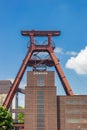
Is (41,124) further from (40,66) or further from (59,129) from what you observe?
(40,66)

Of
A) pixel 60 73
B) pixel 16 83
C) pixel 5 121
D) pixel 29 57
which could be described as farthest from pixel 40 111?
pixel 5 121

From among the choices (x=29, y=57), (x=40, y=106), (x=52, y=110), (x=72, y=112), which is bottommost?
(x=72, y=112)

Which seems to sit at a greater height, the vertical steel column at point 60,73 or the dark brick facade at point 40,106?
the vertical steel column at point 60,73

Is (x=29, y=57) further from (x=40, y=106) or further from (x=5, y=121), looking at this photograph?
(x=5, y=121)

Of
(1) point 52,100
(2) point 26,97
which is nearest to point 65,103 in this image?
(1) point 52,100

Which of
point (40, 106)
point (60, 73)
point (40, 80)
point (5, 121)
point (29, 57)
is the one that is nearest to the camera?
point (5, 121)

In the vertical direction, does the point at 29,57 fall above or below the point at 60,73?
above

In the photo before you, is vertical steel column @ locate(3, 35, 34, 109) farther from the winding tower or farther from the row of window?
the row of window

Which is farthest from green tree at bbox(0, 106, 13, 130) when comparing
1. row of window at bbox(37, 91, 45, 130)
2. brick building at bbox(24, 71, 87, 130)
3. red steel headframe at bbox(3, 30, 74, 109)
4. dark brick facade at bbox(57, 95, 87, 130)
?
red steel headframe at bbox(3, 30, 74, 109)

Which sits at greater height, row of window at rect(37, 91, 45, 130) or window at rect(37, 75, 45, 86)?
window at rect(37, 75, 45, 86)

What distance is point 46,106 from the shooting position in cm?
10119

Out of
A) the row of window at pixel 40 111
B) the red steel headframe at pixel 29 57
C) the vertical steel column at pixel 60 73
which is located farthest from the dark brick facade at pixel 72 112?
the row of window at pixel 40 111

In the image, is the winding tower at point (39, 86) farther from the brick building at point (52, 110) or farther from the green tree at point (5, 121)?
the green tree at point (5, 121)

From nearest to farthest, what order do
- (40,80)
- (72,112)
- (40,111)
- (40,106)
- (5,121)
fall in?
1. (5,121)
2. (40,111)
3. (40,106)
4. (72,112)
5. (40,80)
